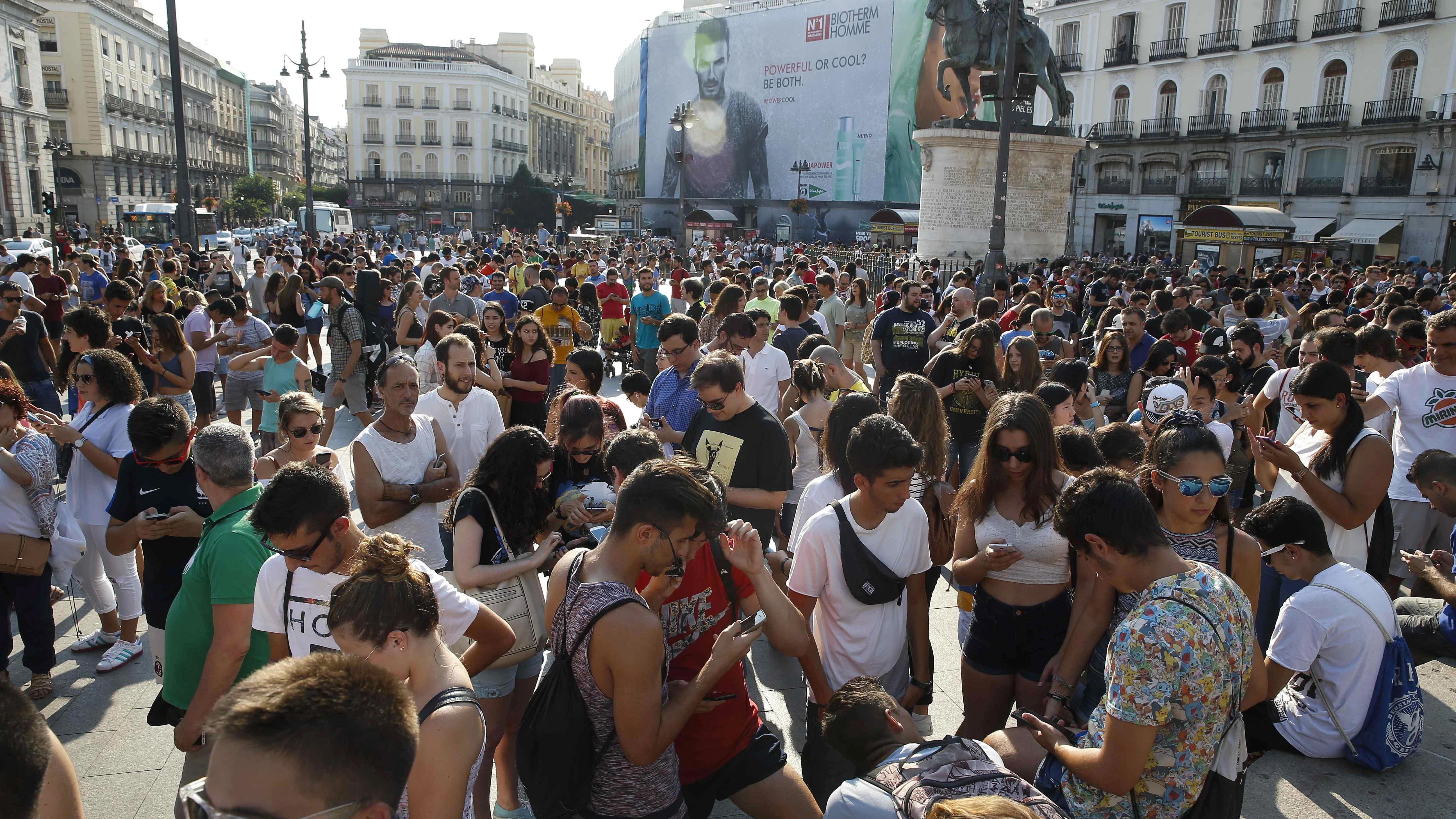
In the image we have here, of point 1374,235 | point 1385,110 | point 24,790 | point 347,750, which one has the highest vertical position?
point 1385,110

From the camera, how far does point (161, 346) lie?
7.04 metres

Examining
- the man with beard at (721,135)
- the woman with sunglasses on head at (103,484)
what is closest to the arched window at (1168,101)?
the man with beard at (721,135)

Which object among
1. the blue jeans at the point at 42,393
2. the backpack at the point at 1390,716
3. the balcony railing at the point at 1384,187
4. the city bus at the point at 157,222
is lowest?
the backpack at the point at 1390,716

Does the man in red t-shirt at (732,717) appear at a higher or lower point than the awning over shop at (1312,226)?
lower

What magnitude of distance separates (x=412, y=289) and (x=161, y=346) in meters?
2.83

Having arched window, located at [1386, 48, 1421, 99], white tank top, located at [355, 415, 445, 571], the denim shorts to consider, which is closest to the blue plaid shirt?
white tank top, located at [355, 415, 445, 571]

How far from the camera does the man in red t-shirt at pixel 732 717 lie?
2.62 metres

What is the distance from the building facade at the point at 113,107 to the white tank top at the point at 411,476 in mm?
48689

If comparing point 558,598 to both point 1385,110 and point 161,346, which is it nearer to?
point 161,346

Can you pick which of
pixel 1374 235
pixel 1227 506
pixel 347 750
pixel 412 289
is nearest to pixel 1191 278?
pixel 412 289

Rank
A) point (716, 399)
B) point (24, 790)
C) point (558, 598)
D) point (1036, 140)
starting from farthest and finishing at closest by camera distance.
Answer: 1. point (1036, 140)
2. point (716, 399)
3. point (558, 598)
4. point (24, 790)

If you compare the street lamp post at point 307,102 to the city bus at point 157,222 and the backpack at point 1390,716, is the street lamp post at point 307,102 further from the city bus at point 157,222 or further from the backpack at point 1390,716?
the backpack at point 1390,716

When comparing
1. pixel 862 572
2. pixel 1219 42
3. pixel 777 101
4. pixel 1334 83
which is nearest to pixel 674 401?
pixel 862 572

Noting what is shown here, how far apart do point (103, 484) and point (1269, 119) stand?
40.5 metres
